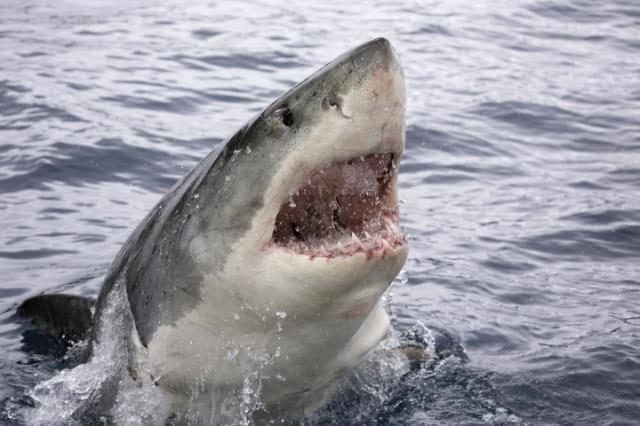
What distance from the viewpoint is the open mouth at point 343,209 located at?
123 inches

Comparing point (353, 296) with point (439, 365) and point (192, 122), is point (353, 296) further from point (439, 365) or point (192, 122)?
point (192, 122)

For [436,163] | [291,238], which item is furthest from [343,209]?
[436,163]

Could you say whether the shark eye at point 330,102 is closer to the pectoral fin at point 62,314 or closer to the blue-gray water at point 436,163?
the blue-gray water at point 436,163

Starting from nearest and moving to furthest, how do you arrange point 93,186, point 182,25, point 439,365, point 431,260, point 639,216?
point 439,365
point 431,260
point 639,216
point 93,186
point 182,25

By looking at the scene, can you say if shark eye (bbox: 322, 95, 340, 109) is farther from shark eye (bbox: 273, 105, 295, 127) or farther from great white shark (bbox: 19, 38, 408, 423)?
shark eye (bbox: 273, 105, 295, 127)

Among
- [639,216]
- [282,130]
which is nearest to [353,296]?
[282,130]

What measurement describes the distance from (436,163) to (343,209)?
607 cm

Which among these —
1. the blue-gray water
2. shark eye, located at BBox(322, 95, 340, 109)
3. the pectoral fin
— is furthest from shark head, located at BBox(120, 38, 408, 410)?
the pectoral fin

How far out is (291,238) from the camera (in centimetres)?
316

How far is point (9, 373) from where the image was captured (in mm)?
5164

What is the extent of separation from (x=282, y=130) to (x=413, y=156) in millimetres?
6328

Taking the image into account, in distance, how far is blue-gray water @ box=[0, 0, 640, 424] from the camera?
516 cm

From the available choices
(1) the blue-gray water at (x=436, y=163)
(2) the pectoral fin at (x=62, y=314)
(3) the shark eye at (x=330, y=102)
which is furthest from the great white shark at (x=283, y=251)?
(2) the pectoral fin at (x=62, y=314)

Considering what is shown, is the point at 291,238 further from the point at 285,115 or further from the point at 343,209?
the point at 285,115
